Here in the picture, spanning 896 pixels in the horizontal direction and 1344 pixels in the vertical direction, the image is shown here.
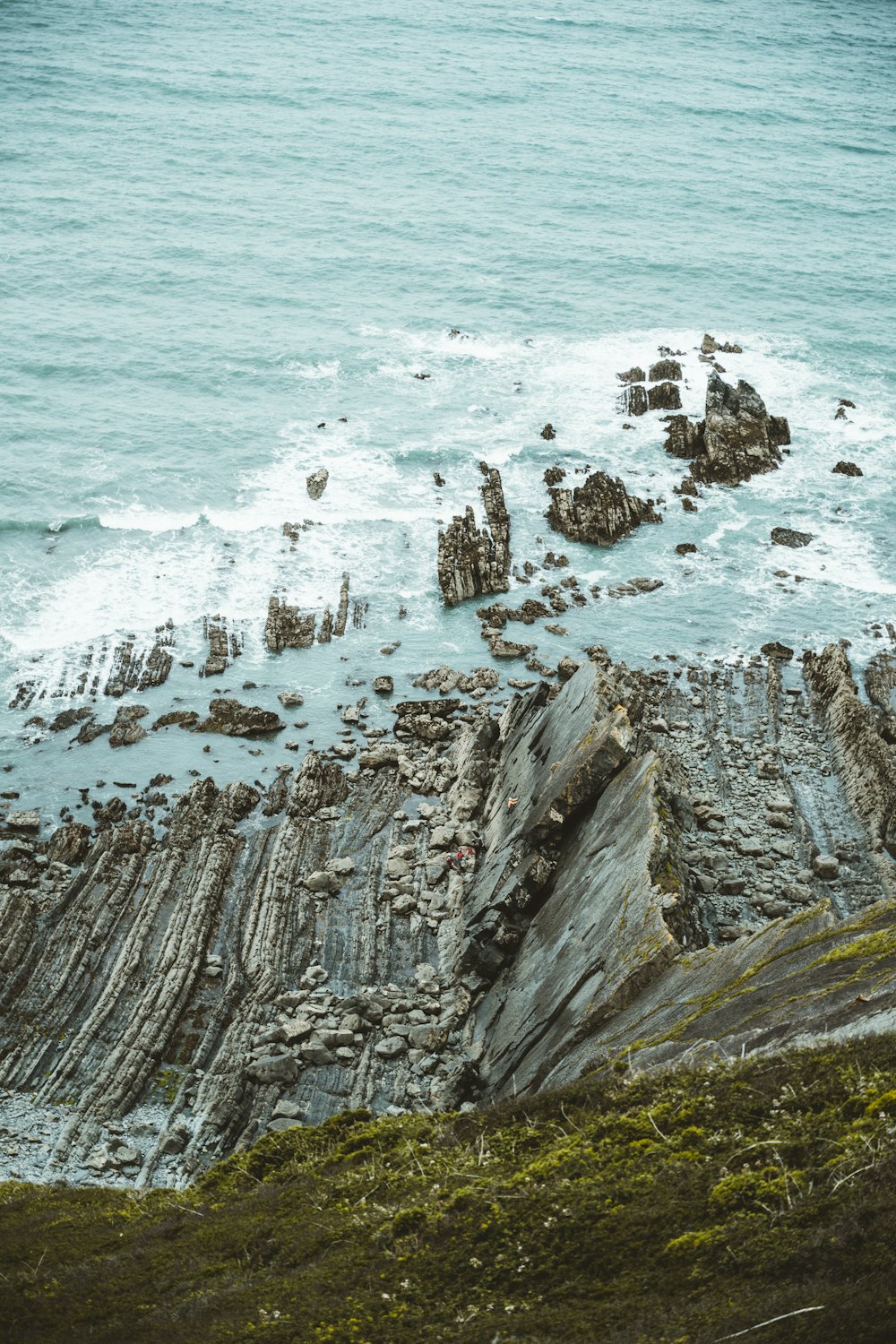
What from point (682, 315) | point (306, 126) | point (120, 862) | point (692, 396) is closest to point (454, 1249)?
point (120, 862)

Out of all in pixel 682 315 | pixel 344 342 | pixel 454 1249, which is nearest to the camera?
pixel 454 1249

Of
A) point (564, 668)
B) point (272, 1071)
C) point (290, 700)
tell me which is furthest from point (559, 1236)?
point (564, 668)

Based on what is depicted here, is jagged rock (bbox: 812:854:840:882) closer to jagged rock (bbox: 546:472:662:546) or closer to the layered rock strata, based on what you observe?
the layered rock strata

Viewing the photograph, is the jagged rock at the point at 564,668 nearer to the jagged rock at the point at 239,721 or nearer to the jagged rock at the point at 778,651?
the jagged rock at the point at 778,651

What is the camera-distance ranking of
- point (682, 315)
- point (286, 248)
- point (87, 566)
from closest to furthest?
point (87, 566), point (682, 315), point (286, 248)

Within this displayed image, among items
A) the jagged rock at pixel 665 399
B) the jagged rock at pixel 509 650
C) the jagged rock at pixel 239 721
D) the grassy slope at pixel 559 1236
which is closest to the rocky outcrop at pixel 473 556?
the jagged rock at pixel 509 650

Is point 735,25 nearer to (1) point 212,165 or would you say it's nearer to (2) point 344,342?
(1) point 212,165

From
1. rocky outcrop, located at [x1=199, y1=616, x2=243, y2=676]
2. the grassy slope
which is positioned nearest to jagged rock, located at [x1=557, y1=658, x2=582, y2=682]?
rocky outcrop, located at [x1=199, y1=616, x2=243, y2=676]
